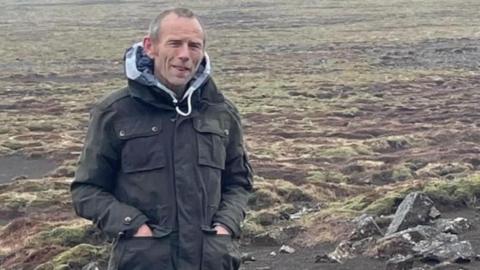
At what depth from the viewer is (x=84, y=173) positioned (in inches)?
255

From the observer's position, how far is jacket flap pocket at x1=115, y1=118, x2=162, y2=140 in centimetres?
630

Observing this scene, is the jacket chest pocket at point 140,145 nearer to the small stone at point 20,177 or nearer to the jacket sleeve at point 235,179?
the jacket sleeve at point 235,179

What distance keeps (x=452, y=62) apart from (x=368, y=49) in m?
15.7

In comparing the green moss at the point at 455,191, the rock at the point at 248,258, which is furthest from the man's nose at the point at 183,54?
the green moss at the point at 455,191

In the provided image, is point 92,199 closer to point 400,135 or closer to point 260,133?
point 400,135

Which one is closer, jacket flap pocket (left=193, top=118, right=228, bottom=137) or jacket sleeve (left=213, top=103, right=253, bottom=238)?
jacket flap pocket (left=193, top=118, right=228, bottom=137)

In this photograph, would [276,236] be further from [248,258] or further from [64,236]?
[64,236]

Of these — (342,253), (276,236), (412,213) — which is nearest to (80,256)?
(276,236)

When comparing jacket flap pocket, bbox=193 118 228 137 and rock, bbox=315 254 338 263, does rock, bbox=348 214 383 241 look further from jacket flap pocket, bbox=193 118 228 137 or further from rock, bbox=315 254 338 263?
jacket flap pocket, bbox=193 118 228 137

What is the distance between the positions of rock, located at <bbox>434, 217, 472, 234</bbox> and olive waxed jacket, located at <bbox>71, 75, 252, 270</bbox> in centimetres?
925

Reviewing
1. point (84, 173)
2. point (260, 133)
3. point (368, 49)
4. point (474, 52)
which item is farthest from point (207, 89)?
point (368, 49)

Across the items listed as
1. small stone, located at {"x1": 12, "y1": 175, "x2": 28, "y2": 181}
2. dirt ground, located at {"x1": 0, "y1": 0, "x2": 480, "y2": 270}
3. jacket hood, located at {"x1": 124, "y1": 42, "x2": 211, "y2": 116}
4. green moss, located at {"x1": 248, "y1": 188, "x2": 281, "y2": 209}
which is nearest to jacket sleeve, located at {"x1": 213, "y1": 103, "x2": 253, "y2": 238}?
jacket hood, located at {"x1": 124, "y1": 42, "x2": 211, "y2": 116}

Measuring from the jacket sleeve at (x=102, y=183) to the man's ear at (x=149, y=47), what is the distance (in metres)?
0.49

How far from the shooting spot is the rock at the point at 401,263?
13.2 m
